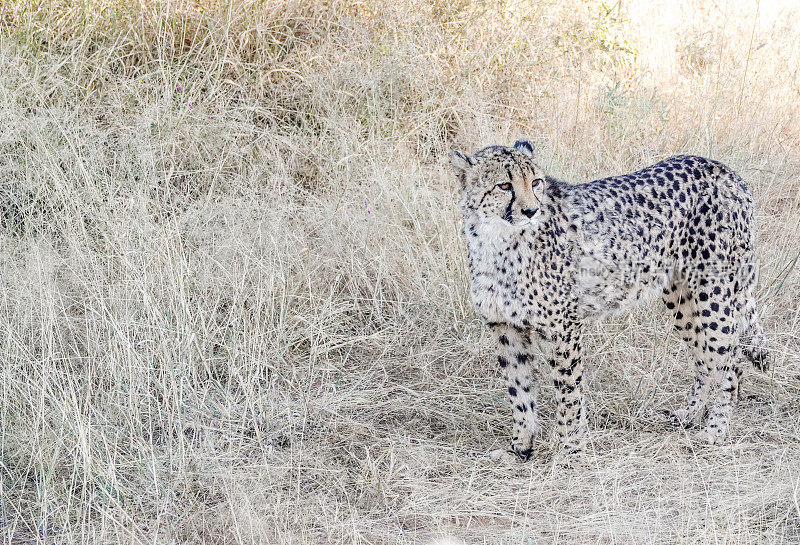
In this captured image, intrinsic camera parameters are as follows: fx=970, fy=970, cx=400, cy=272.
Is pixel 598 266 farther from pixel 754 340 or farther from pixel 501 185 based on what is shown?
pixel 754 340

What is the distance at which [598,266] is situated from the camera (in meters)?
3.89

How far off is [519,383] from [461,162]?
94 cm

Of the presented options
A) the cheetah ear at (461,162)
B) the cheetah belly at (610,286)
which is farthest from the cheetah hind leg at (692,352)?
the cheetah ear at (461,162)

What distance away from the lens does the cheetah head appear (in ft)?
11.9

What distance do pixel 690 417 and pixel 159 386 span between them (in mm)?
2242

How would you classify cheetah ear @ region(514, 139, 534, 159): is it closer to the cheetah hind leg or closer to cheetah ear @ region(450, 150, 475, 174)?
cheetah ear @ region(450, 150, 475, 174)

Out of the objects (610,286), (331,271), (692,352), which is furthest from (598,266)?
(331,271)

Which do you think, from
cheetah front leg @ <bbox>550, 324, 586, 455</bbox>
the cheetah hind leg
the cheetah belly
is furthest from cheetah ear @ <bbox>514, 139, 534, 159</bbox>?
the cheetah hind leg

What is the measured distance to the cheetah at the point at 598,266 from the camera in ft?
12.2

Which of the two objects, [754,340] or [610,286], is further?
[754,340]

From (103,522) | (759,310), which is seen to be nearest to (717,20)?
(759,310)

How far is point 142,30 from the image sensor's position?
6.24 metres

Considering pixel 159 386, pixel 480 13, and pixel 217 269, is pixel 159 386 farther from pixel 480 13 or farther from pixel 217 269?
pixel 480 13

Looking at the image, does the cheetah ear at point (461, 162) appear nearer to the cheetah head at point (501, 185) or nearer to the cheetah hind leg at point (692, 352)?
the cheetah head at point (501, 185)
